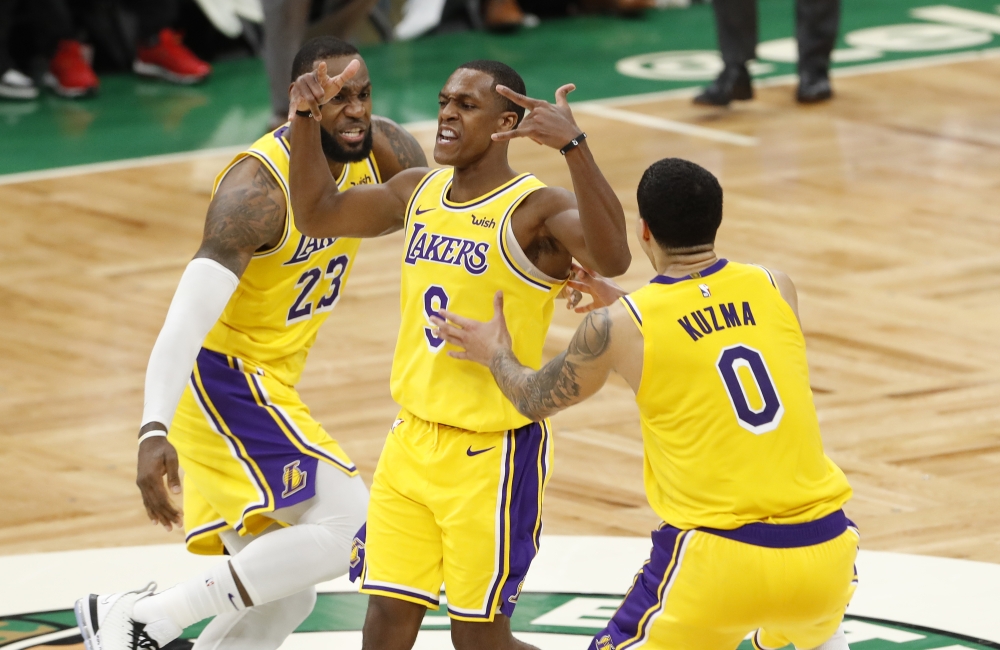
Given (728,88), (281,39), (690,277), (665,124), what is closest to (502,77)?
(690,277)

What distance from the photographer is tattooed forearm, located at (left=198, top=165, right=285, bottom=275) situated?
4.09m

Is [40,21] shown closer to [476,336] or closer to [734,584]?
[476,336]

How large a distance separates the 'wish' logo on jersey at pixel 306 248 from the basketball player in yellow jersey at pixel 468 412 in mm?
454

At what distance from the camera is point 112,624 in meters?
4.10

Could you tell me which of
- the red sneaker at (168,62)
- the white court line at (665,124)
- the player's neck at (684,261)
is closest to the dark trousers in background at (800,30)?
the white court line at (665,124)

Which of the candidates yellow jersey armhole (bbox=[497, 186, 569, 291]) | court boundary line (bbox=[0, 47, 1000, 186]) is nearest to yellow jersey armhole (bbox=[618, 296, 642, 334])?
yellow jersey armhole (bbox=[497, 186, 569, 291])

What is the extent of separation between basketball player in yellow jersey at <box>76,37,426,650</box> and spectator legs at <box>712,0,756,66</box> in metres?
7.03

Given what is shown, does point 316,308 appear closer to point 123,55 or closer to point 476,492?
point 476,492

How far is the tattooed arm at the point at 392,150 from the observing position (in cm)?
447

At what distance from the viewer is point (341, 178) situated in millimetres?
4305

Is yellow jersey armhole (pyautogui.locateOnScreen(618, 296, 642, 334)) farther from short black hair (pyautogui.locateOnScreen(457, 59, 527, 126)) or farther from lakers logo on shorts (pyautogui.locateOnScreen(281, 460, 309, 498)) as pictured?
lakers logo on shorts (pyautogui.locateOnScreen(281, 460, 309, 498))

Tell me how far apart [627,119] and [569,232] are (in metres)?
7.49

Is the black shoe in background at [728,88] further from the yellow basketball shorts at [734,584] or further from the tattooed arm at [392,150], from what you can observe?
Result: the yellow basketball shorts at [734,584]

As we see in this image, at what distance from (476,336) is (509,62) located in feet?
29.9
